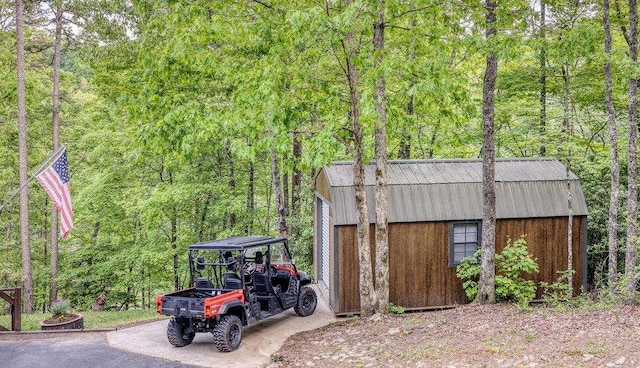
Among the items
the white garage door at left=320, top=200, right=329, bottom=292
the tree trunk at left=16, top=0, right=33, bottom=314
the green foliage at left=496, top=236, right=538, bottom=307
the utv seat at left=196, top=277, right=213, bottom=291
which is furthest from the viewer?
the tree trunk at left=16, top=0, right=33, bottom=314

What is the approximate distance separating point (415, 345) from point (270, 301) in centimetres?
332

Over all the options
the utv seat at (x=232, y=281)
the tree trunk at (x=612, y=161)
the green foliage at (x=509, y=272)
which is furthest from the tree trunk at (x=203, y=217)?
the tree trunk at (x=612, y=161)

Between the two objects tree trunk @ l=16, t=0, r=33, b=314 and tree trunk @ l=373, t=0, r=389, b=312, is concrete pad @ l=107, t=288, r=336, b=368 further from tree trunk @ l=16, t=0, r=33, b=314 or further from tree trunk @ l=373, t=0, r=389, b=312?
tree trunk @ l=16, t=0, r=33, b=314

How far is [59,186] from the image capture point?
10867mm

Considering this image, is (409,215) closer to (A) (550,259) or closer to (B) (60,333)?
(A) (550,259)

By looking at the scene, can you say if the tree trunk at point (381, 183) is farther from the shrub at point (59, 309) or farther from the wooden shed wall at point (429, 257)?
the shrub at point (59, 309)

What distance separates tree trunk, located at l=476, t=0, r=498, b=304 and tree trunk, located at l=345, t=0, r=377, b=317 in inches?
96.5

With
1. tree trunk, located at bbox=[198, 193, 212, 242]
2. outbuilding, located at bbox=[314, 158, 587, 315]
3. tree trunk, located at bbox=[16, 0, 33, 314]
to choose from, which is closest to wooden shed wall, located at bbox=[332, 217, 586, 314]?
outbuilding, located at bbox=[314, 158, 587, 315]

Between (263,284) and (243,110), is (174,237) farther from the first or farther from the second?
(243,110)

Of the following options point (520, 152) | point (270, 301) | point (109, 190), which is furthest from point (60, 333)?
point (520, 152)

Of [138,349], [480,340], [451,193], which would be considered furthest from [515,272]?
[138,349]

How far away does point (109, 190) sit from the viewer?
19.0 meters

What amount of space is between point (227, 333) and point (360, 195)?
12.0 ft

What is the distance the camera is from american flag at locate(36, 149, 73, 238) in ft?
35.0
